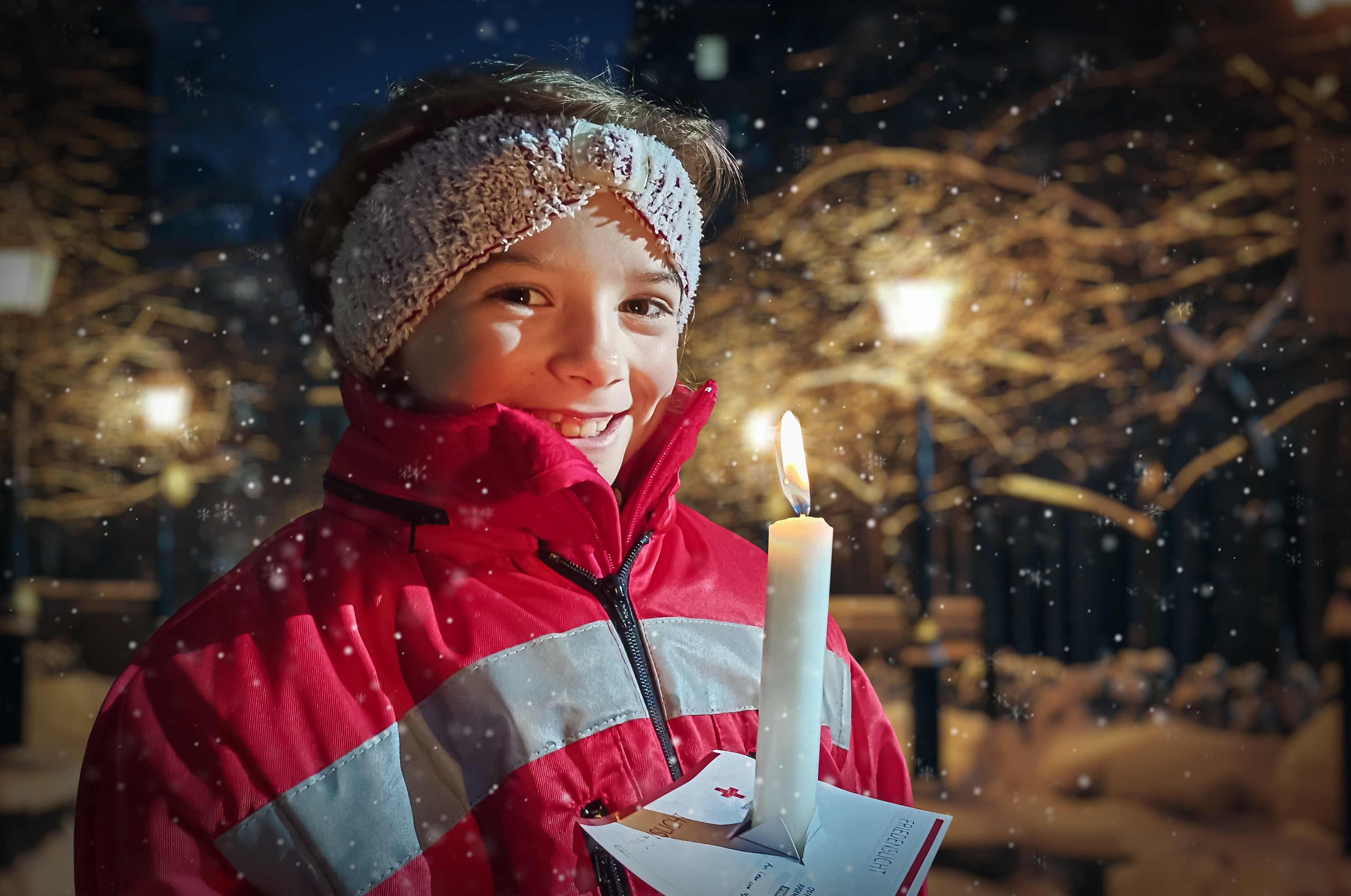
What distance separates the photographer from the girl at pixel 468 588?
1.65 feet

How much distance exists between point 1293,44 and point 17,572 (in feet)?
11.3

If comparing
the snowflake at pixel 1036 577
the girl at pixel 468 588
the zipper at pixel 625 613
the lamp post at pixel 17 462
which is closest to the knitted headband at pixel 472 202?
the girl at pixel 468 588

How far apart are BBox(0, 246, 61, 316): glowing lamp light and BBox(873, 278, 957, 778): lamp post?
1726 millimetres

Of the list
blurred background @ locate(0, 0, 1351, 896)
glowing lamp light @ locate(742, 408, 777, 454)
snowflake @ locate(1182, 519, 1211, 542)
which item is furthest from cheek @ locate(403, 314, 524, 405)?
snowflake @ locate(1182, 519, 1211, 542)

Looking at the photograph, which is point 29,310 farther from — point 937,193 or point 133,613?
point 937,193

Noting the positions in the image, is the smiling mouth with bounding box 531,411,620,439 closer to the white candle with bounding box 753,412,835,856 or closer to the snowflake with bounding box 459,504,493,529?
the snowflake with bounding box 459,504,493,529

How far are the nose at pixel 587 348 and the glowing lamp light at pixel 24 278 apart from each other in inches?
62.2

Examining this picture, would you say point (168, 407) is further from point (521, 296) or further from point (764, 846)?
point (764, 846)

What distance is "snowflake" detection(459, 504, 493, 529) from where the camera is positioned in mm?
568

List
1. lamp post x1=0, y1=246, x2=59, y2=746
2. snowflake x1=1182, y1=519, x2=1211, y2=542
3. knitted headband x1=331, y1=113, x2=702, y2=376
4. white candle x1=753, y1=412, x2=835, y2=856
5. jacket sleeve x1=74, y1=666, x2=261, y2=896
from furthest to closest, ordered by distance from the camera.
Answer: snowflake x1=1182, y1=519, x2=1211, y2=542
lamp post x1=0, y1=246, x2=59, y2=746
knitted headband x1=331, y1=113, x2=702, y2=376
jacket sleeve x1=74, y1=666, x2=261, y2=896
white candle x1=753, y1=412, x2=835, y2=856

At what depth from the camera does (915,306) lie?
1612 mm

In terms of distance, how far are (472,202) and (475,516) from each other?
0.23 metres

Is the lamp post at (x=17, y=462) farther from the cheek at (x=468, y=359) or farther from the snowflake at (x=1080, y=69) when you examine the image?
the snowflake at (x=1080, y=69)

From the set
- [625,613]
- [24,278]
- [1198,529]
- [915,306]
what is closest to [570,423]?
[625,613]
